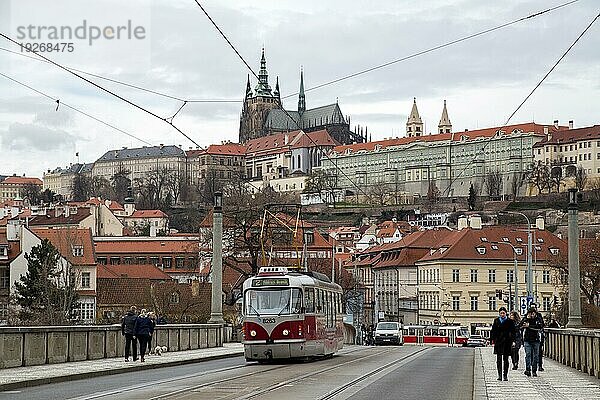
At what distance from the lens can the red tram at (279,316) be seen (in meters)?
→ 33.7

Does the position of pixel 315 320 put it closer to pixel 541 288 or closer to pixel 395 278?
pixel 541 288

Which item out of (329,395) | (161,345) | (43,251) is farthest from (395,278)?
(329,395)

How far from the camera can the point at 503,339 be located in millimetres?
26859

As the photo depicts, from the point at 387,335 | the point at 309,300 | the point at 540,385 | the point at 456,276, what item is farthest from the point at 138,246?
the point at 540,385

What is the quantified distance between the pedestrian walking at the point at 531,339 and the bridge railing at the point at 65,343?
39.3 ft

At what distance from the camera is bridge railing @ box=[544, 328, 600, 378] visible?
89.4 ft

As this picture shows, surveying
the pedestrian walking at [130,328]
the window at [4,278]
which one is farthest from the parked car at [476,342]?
the pedestrian walking at [130,328]

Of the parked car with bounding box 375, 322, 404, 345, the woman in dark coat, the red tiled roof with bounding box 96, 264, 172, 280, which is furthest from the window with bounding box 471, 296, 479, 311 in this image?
the woman in dark coat

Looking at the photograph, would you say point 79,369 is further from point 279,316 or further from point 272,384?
point 279,316

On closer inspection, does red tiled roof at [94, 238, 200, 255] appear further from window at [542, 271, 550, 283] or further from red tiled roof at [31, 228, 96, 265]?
window at [542, 271, 550, 283]

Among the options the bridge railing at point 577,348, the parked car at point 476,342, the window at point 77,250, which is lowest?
the parked car at point 476,342

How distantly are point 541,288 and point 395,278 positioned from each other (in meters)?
21.2

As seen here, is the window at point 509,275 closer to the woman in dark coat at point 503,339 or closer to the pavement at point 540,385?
the pavement at point 540,385

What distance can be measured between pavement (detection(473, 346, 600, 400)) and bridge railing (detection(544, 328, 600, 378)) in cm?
30
